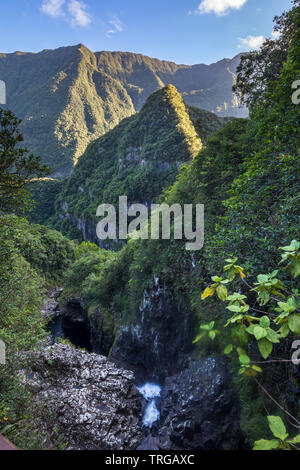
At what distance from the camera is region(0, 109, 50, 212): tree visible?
A: 18.4 ft

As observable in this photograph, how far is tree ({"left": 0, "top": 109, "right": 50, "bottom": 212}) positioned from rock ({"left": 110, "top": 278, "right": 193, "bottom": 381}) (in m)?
7.08

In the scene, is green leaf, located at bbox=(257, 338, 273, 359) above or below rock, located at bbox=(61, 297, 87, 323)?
above

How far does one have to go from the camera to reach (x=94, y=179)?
70.8m

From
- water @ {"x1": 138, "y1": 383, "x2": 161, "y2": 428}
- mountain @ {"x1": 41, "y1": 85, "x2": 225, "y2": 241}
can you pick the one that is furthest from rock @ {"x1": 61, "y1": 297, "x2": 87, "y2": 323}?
mountain @ {"x1": 41, "y1": 85, "x2": 225, "y2": 241}

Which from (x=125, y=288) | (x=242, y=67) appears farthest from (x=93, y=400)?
(x=242, y=67)

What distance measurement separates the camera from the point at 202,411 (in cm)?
718

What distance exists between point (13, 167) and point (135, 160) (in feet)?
200

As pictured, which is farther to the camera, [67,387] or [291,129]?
[67,387]

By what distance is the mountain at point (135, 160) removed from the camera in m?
53.3

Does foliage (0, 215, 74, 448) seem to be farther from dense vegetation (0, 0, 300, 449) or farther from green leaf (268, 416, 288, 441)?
green leaf (268, 416, 288, 441)

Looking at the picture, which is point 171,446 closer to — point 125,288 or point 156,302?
point 156,302

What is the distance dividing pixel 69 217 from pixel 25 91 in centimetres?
14693

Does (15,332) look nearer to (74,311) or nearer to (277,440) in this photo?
(277,440)

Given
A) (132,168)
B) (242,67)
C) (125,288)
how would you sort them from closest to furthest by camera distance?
(242,67) < (125,288) < (132,168)
